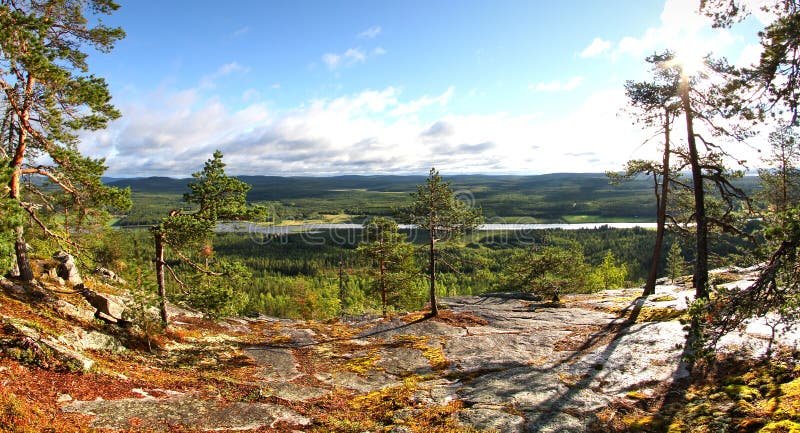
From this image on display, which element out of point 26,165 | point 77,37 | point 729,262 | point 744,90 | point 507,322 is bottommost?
point 507,322

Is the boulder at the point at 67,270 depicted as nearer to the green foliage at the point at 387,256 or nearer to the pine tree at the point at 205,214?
the pine tree at the point at 205,214

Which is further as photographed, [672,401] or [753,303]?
[672,401]

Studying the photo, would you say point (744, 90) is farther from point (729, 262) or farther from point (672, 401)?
point (729, 262)

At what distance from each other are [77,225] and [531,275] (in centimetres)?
3656

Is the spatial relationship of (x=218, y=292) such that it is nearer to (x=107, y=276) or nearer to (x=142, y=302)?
(x=142, y=302)

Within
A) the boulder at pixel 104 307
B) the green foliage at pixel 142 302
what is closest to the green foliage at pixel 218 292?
the green foliage at pixel 142 302

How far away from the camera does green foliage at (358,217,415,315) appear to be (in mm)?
40812

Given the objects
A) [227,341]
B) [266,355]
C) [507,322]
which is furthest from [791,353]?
[227,341]

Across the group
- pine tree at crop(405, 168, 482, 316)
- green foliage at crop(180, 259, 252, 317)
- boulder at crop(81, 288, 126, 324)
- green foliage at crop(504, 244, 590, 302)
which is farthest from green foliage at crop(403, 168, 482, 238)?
boulder at crop(81, 288, 126, 324)

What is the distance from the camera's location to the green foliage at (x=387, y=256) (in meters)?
40.8

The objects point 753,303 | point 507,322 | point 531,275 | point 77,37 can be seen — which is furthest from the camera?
point 531,275

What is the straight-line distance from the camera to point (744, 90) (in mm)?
11484

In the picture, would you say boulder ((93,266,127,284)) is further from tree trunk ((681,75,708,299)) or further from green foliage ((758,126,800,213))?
green foliage ((758,126,800,213))

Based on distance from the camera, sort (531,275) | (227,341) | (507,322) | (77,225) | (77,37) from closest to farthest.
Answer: (77,37), (77,225), (227,341), (507,322), (531,275)
